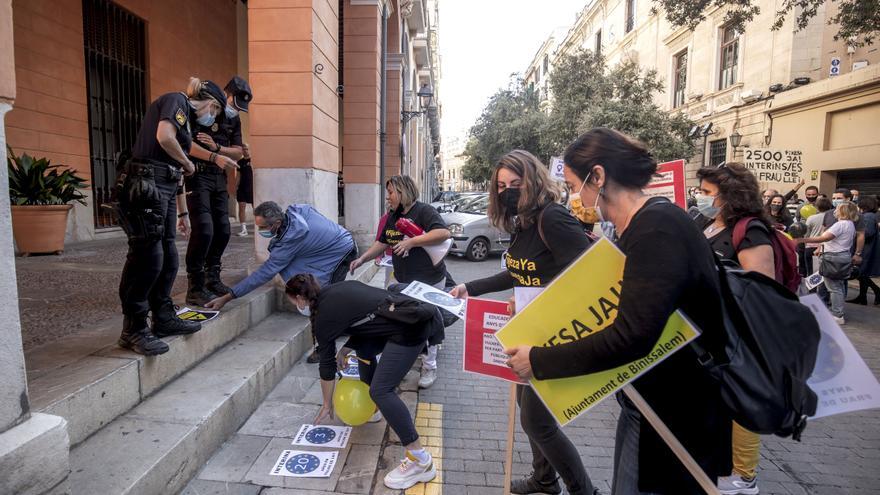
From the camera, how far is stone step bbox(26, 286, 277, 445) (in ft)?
8.04

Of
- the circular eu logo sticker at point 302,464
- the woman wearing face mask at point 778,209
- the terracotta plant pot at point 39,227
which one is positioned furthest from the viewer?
the woman wearing face mask at point 778,209

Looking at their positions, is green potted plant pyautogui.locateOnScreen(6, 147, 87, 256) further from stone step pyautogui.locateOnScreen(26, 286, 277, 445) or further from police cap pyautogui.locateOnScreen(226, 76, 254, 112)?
stone step pyautogui.locateOnScreen(26, 286, 277, 445)

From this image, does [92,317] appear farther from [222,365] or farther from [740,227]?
[740,227]

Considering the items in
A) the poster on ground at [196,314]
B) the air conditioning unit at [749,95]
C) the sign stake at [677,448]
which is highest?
the air conditioning unit at [749,95]

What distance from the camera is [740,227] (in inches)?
111

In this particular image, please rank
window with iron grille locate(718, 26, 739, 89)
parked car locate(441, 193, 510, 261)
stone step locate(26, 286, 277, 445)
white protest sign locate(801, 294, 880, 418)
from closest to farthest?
white protest sign locate(801, 294, 880, 418) → stone step locate(26, 286, 277, 445) → parked car locate(441, 193, 510, 261) → window with iron grille locate(718, 26, 739, 89)

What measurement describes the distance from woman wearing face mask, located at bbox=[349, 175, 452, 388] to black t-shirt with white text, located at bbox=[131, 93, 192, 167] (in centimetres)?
193

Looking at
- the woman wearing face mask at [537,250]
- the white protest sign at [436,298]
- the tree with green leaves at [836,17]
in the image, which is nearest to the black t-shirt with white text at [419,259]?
the white protest sign at [436,298]

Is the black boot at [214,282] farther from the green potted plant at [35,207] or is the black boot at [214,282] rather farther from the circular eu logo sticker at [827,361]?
the circular eu logo sticker at [827,361]

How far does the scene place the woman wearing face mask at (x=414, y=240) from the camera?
4.42 metres

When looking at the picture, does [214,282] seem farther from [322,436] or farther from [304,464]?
[304,464]

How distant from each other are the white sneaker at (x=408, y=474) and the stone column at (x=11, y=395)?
1.65m

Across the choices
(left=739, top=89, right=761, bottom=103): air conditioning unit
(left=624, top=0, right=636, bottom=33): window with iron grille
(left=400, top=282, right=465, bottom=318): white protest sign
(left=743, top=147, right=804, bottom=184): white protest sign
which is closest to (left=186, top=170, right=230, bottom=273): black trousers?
(left=400, top=282, right=465, bottom=318): white protest sign

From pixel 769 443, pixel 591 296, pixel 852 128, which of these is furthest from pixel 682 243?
pixel 852 128
